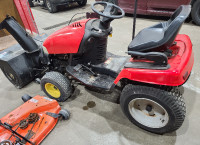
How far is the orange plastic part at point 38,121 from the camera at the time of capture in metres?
1.70

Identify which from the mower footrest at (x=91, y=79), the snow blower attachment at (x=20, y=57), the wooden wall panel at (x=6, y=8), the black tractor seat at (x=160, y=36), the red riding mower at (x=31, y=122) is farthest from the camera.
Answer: the wooden wall panel at (x=6, y=8)

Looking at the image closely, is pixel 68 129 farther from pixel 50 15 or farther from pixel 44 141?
pixel 50 15

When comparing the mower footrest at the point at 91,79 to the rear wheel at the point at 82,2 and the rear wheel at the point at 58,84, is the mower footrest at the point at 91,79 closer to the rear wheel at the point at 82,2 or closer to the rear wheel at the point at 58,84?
the rear wheel at the point at 58,84

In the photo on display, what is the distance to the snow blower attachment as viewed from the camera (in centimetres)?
220

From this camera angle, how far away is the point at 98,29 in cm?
188

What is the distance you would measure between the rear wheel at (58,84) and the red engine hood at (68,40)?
32 cm

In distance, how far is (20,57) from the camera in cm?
229

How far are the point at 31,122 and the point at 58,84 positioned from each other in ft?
1.69

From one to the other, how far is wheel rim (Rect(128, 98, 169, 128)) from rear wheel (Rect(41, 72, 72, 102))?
0.84m

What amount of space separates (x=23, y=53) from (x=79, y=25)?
95 cm

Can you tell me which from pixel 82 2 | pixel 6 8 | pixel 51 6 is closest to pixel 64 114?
pixel 6 8

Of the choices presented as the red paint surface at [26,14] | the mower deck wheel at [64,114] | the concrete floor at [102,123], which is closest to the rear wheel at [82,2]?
the red paint surface at [26,14]

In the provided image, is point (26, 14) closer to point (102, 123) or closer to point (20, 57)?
point (20, 57)

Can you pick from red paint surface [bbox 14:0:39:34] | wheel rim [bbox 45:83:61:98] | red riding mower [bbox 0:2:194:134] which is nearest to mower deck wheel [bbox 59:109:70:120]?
red riding mower [bbox 0:2:194:134]
